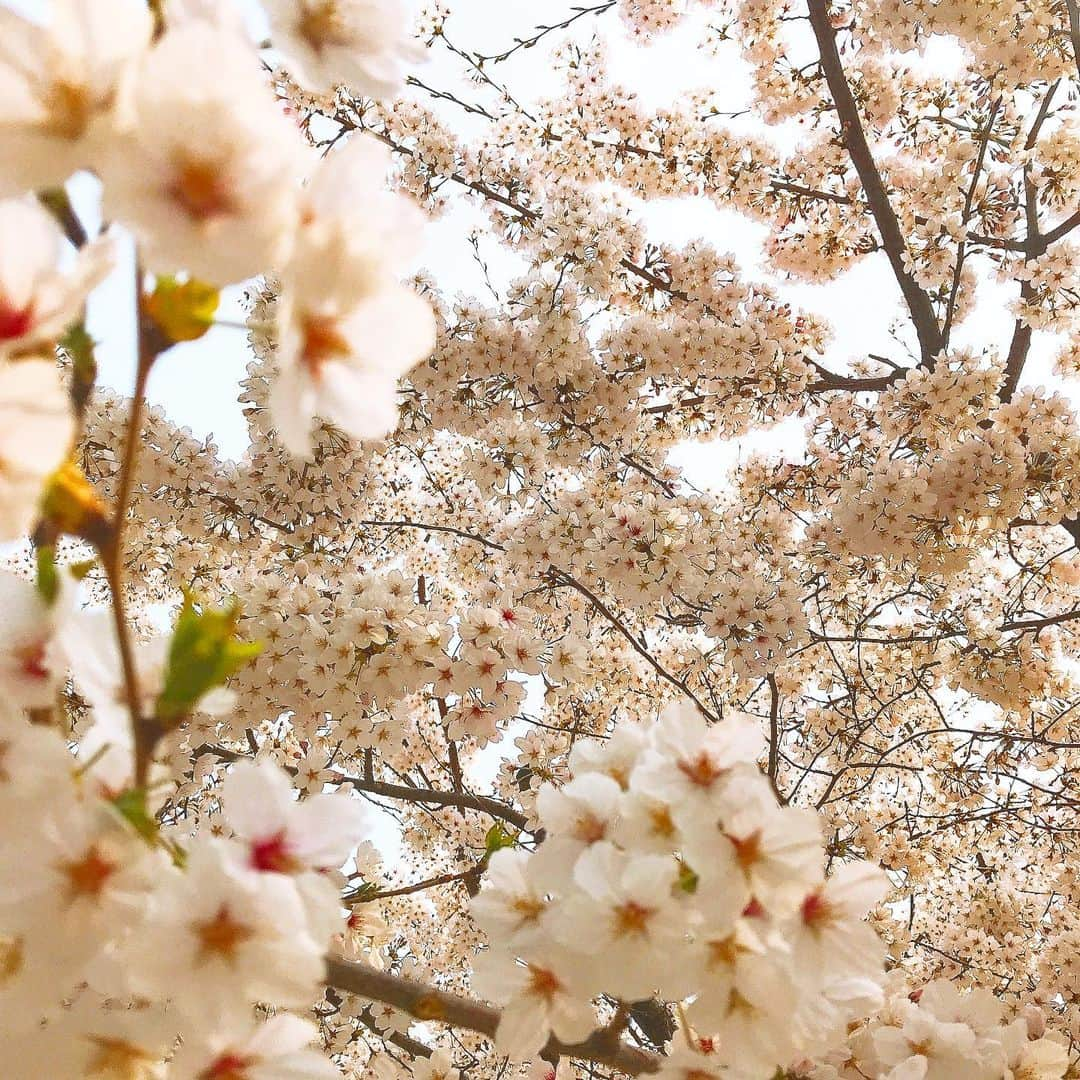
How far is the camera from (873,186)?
530 cm

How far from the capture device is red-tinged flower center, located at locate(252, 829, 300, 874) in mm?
909

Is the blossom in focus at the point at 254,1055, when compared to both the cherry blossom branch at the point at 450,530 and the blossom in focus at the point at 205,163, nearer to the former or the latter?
the blossom in focus at the point at 205,163

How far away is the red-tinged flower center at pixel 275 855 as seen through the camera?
909 mm

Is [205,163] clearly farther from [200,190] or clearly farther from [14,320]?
[14,320]

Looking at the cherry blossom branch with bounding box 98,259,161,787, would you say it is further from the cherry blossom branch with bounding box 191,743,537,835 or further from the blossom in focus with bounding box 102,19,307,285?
the cherry blossom branch with bounding box 191,743,537,835

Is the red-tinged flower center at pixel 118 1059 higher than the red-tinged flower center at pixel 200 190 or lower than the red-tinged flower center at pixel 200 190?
lower

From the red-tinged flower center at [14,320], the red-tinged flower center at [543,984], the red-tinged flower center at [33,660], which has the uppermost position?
the red-tinged flower center at [14,320]

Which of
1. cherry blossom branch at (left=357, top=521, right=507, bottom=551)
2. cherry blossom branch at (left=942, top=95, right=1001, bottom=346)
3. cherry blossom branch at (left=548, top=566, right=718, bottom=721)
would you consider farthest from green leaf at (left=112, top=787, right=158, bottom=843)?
cherry blossom branch at (left=942, top=95, right=1001, bottom=346)

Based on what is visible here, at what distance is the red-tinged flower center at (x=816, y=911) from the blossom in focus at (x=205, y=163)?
103cm

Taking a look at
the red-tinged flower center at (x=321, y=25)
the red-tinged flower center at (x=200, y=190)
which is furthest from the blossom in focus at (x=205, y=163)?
the red-tinged flower center at (x=321, y=25)

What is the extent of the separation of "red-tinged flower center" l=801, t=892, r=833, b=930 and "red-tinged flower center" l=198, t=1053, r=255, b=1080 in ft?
2.37

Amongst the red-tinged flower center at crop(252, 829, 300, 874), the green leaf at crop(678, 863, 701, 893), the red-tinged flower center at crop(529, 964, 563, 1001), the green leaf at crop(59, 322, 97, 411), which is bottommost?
the red-tinged flower center at crop(252, 829, 300, 874)

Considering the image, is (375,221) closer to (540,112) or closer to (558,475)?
(540,112)

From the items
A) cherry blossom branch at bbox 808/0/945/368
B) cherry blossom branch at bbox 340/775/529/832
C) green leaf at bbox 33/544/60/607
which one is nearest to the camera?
green leaf at bbox 33/544/60/607
